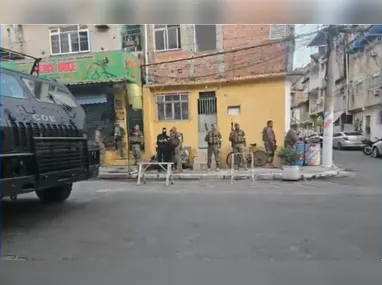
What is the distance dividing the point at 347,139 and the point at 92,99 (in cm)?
236

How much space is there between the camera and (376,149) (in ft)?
8.39

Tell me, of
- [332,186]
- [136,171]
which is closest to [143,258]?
[136,171]

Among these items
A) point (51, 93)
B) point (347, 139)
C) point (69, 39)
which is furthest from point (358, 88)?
point (51, 93)

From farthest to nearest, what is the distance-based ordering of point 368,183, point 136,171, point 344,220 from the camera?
point 136,171 < point 368,183 < point 344,220

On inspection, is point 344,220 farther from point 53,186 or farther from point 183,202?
point 53,186

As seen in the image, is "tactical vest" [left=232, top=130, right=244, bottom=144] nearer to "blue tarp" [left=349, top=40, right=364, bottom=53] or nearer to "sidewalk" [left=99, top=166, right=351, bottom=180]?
"sidewalk" [left=99, top=166, right=351, bottom=180]

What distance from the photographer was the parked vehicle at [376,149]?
2412mm

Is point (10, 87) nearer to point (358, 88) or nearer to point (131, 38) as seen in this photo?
point (131, 38)

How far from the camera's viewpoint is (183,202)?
8.81 feet

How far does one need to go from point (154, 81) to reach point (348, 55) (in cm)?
173

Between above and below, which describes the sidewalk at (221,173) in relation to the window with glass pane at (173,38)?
below

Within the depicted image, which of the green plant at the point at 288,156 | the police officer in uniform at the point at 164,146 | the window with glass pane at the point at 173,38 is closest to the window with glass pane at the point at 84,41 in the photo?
the window with glass pane at the point at 173,38

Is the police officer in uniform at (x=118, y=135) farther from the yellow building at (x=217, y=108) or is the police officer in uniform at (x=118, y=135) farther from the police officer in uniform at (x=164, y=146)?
the police officer in uniform at (x=164, y=146)

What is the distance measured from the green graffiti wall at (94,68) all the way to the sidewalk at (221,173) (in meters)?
0.81
